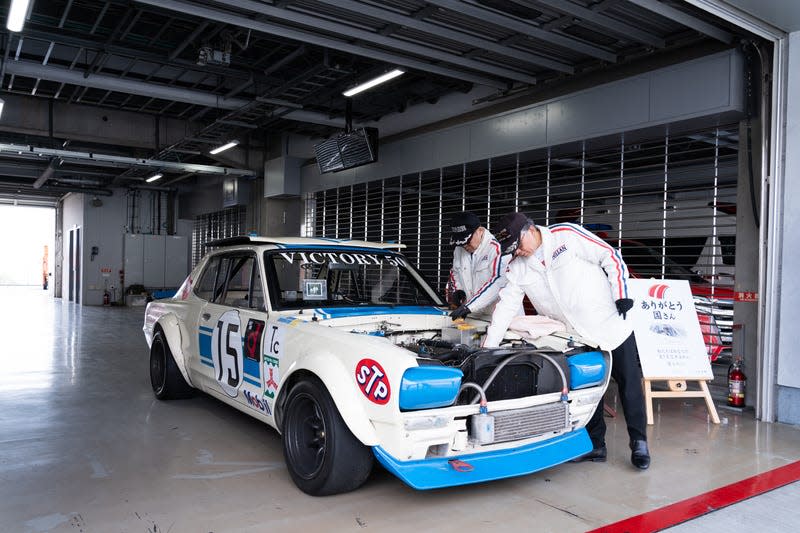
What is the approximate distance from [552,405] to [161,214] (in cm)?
1767

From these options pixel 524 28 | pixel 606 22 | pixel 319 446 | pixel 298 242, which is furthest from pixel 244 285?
pixel 606 22

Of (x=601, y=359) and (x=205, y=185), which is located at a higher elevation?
(x=205, y=185)

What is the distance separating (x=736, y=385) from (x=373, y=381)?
12.4 ft

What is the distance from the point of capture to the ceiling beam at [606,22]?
484 centimetres

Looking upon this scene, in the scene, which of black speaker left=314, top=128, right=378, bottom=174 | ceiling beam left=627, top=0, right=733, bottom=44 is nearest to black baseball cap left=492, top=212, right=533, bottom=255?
ceiling beam left=627, top=0, right=733, bottom=44

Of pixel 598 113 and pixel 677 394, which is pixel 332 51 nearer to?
pixel 598 113

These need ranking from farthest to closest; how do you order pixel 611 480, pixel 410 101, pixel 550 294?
pixel 410 101 < pixel 550 294 < pixel 611 480


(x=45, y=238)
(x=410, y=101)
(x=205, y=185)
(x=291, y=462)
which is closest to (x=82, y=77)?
(x=410, y=101)

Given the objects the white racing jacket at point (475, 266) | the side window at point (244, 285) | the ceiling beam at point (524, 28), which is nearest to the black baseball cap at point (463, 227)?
the white racing jacket at point (475, 266)

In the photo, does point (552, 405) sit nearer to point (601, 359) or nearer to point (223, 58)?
point (601, 359)

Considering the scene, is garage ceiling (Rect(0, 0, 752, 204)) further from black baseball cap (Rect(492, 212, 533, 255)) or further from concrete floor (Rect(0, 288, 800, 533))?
concrete floor (Rect(0, 288, 800, 533))

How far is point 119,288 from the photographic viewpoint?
57.8 ft

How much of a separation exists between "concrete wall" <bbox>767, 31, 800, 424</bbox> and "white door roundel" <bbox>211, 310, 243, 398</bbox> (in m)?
4.03

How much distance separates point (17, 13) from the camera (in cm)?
510
